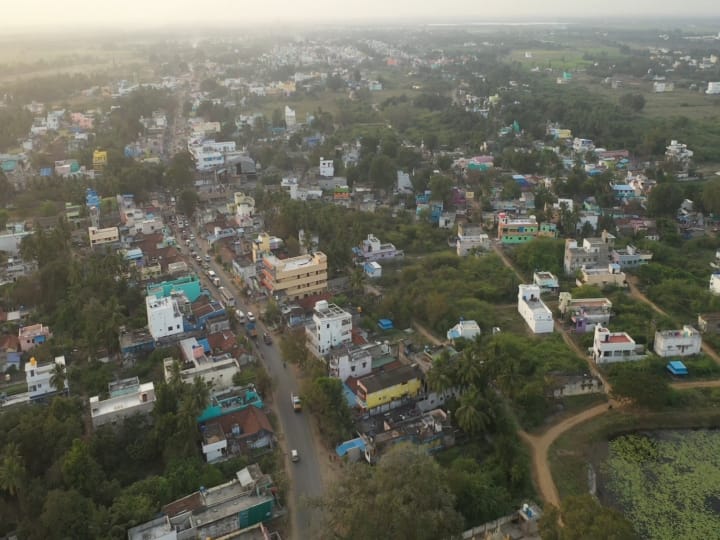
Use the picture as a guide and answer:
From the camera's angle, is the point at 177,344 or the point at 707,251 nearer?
the point at 177,344

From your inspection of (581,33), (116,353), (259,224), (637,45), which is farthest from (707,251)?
(581,33)

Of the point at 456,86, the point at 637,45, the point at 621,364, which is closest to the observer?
the point at 621,364

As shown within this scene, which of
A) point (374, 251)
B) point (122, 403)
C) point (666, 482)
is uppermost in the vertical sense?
point (122, 403)

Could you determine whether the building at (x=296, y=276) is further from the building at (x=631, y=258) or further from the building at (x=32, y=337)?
the building at (x=631, y=258)

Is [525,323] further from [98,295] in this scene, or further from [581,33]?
[581,33]

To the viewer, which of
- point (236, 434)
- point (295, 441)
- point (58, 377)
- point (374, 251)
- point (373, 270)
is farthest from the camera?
point (374, 251)

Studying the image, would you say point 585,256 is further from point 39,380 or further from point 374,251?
point 39,380

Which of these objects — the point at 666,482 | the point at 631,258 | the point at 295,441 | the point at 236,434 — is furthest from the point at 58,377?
the point at 631,258
